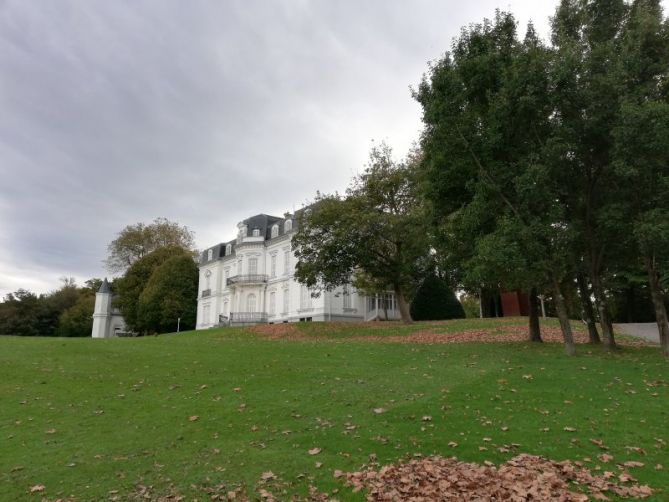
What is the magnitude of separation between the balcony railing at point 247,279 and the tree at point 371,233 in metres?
19.3

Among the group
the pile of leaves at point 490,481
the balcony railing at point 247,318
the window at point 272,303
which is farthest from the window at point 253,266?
the pile of leaves at point 490,481

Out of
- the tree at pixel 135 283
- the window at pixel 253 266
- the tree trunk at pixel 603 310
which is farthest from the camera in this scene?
the tree at pixel 135 283

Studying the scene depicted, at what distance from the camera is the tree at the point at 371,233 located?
2794cm

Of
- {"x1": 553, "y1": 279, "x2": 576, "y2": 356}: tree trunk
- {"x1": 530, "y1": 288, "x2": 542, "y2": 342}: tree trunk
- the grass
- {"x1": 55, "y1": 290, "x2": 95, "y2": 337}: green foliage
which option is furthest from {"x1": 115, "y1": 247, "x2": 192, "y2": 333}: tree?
{"x1": 553, "y1": 279, "x2": 576, "y2": 356}: tree trunk

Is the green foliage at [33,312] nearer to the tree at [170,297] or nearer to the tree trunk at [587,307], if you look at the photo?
the tree at [170,297]

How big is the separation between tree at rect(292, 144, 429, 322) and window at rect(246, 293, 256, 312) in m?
20.1

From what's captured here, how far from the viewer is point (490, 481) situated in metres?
6.57

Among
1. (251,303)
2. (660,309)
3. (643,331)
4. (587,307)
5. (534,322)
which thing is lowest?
(643,331)

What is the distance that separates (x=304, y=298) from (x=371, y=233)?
1789cm

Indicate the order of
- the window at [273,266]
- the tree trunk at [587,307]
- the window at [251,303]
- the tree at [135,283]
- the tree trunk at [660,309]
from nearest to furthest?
the tree trunk at [660,309]
the tree trunk at [587,307]
the window at [273,266]
the window at [251,303]
the tree at [135,283]

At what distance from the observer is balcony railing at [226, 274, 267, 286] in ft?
163

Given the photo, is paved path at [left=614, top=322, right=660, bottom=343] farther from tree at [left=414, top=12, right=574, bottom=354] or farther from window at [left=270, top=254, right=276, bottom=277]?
window at [left=270, top=254, right=276, bottom=277]

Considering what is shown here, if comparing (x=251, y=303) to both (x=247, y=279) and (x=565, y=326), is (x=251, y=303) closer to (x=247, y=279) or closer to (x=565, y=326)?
(x=247, y=279)

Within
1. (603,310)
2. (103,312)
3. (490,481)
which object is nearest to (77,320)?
(103,312)
